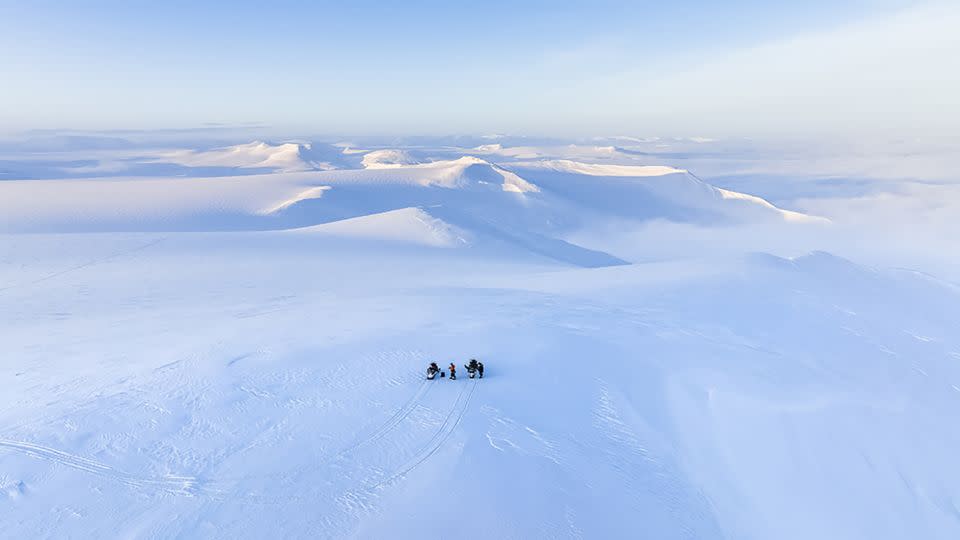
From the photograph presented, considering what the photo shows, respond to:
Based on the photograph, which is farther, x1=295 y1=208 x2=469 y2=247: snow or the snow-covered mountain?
the snow-covered mountain

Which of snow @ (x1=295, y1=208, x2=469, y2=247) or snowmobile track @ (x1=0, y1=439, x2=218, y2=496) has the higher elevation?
snowmobile track @ (x1=0, y1=439, x2=218, y2=496)

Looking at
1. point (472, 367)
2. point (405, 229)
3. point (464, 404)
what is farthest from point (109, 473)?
point (405, 229)

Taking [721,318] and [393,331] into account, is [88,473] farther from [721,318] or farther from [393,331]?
[721,318]

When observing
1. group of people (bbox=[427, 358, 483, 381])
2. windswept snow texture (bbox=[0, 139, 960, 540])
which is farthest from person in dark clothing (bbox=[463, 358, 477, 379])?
windswept snow texture (bbox=[0, 139, 960, 540])

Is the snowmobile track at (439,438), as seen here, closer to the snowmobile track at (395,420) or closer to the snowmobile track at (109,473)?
the snowmobile track at (395,420)

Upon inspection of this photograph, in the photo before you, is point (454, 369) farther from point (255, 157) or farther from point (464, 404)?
point (255, 157)

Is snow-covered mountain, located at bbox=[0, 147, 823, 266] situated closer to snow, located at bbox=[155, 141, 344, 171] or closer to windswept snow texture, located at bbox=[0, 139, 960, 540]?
snow, located at bbox=[155, 141, 344, 171]

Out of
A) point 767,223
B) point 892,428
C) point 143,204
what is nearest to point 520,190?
point 767,223

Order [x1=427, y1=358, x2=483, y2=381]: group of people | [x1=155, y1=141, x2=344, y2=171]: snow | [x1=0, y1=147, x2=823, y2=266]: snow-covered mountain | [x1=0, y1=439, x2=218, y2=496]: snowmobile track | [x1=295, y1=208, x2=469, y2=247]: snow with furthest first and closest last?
[x1=155, y1=141, x2=344, y2=171]: snow < [x1=0, y1=147, x2=823, y2=266]: snow-covered mountain < [x1=295, y1=208, x2=469, y2=247]: snow < [x1=427, y1=358, x2=483, y2=381]: group of people < [x1=0, y1=439, x2=218, y2=496]: snowmobile track

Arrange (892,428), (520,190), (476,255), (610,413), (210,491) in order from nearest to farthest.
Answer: (210,491) → (610,413) → (892,428) → (476,255) → (520,190)
